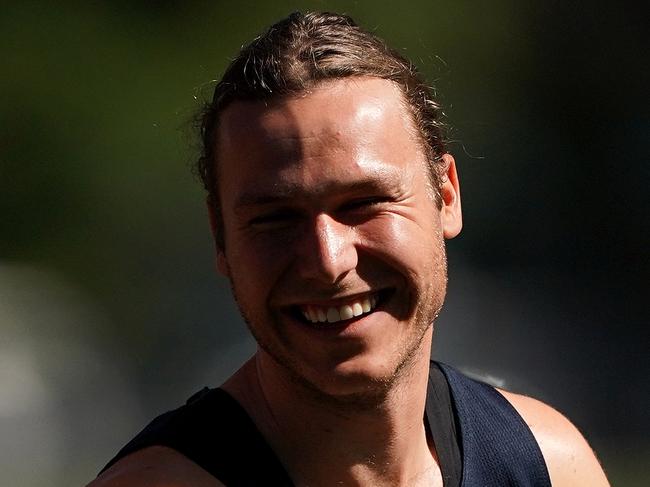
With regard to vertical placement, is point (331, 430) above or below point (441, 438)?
above

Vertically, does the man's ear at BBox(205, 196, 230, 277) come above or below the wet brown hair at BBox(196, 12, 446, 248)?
below

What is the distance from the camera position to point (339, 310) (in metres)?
2.12

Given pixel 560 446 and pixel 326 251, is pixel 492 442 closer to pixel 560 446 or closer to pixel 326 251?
pixel 560 446

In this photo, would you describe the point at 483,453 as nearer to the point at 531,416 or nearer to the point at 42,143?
the point at 531,416

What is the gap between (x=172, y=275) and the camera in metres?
5.29

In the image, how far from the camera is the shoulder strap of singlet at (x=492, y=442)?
239cm

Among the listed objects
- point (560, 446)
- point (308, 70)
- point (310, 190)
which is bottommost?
point (560, 446)

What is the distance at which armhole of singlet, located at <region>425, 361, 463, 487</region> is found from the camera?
2.36 meters

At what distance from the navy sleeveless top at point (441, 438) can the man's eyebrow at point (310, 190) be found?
0.43 meters

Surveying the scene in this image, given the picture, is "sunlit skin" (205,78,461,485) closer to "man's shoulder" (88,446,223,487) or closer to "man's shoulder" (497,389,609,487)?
"man's shoulder" (88,446,223,487)

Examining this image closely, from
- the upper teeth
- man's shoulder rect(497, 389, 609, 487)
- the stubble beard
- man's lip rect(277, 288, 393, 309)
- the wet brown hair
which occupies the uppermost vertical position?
the wet brown hair

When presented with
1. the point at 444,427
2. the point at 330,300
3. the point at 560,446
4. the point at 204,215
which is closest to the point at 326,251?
the point at 330,300

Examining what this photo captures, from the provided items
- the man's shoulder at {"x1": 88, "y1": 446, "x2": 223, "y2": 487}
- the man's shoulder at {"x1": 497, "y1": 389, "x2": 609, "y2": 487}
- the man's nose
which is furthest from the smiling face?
the man's shoulder at {"x1": 497, "y1": 389, "x2": 609, "y2": 487}

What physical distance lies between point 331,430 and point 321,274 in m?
0.39
